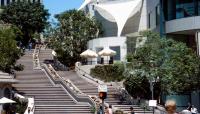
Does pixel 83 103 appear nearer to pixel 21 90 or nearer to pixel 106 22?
pixel 21 90

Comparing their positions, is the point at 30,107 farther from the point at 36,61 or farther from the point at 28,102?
the point at 36,61

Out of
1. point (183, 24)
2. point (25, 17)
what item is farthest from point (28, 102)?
point (25, 17)

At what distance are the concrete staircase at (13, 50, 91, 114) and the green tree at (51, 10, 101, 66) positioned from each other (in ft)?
18.9

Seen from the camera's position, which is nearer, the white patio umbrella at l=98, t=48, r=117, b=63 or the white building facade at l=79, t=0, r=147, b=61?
the white patio umbrella at l=98, t=48, r=117, b=63

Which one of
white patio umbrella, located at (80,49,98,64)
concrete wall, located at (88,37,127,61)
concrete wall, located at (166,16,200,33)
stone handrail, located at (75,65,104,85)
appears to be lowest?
stone handrail, located at (75,65,104,85)

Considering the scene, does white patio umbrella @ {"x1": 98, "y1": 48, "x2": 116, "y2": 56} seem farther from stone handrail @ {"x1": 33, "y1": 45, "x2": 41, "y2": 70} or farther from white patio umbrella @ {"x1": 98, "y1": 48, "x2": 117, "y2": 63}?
stone handrail @ {"x1": 33, "y1": 45, "x2": 41, "y2": 70}

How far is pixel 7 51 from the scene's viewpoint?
44.3 m

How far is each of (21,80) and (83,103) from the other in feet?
37.7

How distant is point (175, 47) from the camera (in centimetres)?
4319

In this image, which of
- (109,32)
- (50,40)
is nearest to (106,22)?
(109,32)

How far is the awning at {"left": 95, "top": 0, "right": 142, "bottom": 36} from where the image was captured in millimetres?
68631

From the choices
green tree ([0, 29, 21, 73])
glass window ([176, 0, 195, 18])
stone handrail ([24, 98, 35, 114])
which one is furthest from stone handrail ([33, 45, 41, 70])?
stone handrail ([24, 98, 35, 114])

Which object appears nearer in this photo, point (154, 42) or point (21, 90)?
point (154, 42)

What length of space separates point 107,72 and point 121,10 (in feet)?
61.6
